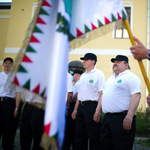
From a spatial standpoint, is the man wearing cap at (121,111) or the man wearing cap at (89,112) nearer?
the man wearing cap at (121,111)

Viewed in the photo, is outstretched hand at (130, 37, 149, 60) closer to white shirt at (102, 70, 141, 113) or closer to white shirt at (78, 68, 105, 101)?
white shirt at (102, 70, 141, 113)

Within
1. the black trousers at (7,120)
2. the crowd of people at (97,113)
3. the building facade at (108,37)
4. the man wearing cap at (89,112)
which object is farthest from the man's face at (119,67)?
the building facade at (108,37)

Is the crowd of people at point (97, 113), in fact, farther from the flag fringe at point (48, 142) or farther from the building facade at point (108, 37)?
the building facade at point (108, 37)

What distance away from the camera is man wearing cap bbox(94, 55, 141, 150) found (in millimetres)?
3164

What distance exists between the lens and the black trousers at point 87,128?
3.79 m

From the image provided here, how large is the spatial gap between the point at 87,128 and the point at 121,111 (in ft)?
2.85

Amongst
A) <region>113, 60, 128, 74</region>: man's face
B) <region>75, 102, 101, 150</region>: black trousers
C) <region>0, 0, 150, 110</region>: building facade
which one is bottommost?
<region>75, 102, 101, 150</region>: black trousers

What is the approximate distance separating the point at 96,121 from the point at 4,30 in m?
12.0

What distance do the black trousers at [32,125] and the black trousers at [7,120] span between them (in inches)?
31.1

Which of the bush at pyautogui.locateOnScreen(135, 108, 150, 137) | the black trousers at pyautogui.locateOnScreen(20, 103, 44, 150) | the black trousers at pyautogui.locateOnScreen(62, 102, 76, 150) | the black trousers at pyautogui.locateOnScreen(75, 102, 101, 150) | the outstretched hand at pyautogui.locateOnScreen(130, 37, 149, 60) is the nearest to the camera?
the outstretched hand at pyautogui.locateOnScreen(130, 37, 149, 60)

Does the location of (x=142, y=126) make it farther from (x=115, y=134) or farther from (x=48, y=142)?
(x=48, y=142)

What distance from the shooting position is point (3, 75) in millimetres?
4594

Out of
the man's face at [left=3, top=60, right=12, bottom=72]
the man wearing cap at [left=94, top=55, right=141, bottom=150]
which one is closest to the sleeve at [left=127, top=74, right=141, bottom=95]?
the man wearing cap at [left=94, top=55, right=141, bottom=150]

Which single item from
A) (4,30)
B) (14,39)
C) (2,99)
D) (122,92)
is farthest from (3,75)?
(4,30)
